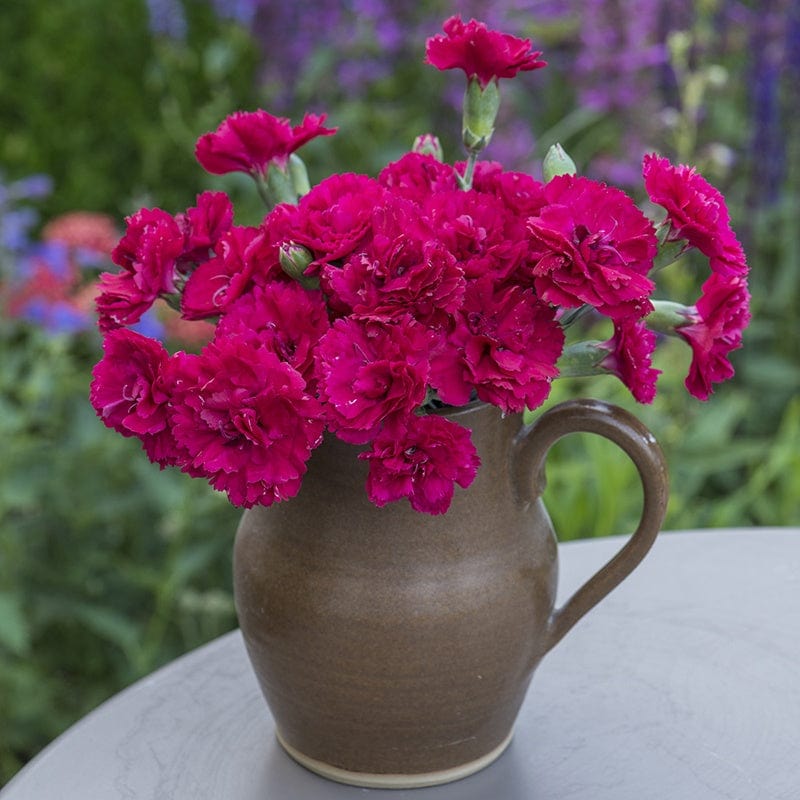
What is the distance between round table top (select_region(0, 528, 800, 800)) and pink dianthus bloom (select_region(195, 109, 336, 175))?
0.41m

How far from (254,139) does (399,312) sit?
0.20 meters

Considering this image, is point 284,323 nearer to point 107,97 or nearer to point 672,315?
point 672,315

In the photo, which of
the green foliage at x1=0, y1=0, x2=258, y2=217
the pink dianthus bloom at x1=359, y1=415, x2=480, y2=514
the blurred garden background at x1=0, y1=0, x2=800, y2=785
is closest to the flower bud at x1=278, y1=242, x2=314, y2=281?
the pink dianthus bloom at x1=359, y1=415, x2=480, y2=514

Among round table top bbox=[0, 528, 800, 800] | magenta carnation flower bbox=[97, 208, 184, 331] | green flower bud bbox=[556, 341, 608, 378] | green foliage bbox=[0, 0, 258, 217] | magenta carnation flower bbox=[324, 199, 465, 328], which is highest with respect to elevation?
magenta carnation flower bbox=[324, 199, 465, 328]

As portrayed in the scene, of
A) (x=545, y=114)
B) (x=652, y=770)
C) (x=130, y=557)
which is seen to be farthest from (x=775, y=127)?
(x=652, y=770)

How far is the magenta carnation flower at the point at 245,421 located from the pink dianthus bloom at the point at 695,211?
240 millimetres

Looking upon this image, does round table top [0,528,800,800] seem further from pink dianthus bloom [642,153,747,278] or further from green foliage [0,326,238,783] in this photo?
green foliage [0,326,238,783]

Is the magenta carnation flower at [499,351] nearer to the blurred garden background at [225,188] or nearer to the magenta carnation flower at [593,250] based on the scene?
the magenta carnation flower at [593,250]

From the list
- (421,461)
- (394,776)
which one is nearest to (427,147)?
(421,461)

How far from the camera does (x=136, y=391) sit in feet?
2.52

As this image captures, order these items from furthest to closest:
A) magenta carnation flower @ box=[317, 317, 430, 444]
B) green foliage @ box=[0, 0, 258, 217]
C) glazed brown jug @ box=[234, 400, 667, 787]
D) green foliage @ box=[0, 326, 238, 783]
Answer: green foliage @ box=[0, 0, 258, 217], green foliage @ box=[0, 326, 238, 783], glazed brown jug @ box=[234, 400, 667, 787], magenta carnation flower @ box=[317, 317, 430, 444]

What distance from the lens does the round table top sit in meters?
0.91

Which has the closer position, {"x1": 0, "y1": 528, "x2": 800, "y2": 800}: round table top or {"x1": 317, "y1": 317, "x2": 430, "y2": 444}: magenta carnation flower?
{"x1": 317, "y1": 317, "x2": 430, "y2": 444}: magenta carnation flower

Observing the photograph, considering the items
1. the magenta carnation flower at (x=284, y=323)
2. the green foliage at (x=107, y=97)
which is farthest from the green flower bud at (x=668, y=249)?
the green foliage at (x=107, y=97)
